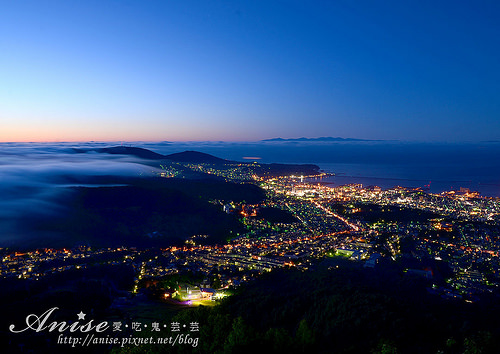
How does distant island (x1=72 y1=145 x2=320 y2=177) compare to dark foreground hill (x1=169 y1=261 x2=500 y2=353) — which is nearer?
dark foreground hill (x1=169 y1=261 x2=500 y2=353)

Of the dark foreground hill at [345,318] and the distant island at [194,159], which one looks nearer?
the dark foreground hill at [345,318]

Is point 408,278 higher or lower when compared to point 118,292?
higher

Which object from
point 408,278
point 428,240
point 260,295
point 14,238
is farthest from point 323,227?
point 14,238

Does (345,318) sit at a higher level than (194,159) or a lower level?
lower

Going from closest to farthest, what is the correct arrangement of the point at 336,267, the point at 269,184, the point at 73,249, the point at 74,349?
1. the point at 74,349
2. the point at 336,267
3. the point at 73,249
4. the point at 269,184

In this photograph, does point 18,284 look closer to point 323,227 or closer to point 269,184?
point 323,227

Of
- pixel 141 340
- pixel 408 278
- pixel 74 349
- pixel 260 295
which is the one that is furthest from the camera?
pixel 408 278

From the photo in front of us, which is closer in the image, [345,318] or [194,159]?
[345,318]

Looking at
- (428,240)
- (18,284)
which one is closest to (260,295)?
(18,284)

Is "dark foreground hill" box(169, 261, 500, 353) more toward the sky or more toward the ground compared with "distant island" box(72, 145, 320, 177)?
more toward the ground

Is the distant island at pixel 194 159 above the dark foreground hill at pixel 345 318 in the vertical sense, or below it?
above

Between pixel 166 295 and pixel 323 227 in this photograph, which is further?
pixel 323 227
